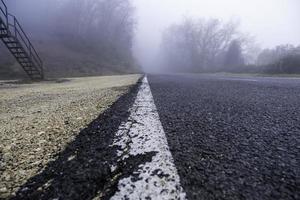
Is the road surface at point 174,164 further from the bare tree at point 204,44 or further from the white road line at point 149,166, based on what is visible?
the bare tree at point 204,44

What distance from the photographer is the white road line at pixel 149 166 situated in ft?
2.66

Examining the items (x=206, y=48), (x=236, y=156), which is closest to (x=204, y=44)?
(x=206, y=48)

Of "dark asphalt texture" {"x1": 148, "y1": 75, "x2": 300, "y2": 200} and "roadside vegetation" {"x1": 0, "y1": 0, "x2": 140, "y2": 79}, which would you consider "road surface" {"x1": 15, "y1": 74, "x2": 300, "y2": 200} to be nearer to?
"dark asphalt texture" {"x1": 148, "y1": 75, "x2": 300, "y2": 200}

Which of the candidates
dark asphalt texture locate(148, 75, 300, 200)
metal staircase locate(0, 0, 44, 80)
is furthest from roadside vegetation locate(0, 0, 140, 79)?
dark asphalt texture locate(148, 75, 300, 200)

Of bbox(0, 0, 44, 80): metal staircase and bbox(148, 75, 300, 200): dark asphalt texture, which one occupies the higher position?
bbox(0, 0, 44, 80): metal staircase

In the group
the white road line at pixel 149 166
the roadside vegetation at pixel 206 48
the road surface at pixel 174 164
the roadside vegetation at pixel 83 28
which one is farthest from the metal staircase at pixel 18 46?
the roadside vegetation at pixel 206 48

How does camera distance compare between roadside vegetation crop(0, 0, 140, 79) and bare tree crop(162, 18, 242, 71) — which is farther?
bare tree crop(162, 18, 242, 71)

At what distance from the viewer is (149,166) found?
1.02m

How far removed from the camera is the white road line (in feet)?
2.66

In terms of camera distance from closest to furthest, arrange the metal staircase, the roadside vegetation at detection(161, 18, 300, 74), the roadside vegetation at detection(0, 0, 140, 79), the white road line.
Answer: the white road line
the metal staircase
the roadside vegetation at detection(0, 0, 140, 79)
the roadside vegetation at detection(161, 18, 300, 74)

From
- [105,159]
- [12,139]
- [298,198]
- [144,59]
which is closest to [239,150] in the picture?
[298,198]

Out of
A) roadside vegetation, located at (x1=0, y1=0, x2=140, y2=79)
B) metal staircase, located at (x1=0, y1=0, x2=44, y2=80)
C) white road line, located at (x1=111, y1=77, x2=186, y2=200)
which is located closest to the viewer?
white road line, located at (x1=111, y1=77, x2=186, y2=200)

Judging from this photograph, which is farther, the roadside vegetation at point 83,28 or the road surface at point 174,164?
the roadside vegetation at point 83,28

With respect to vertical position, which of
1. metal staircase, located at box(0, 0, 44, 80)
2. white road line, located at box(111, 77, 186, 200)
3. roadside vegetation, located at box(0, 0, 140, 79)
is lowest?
white road line, located at box(111, 77, 186, 200)
